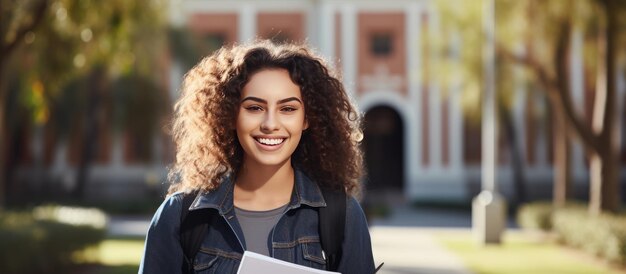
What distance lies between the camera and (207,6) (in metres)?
41.2

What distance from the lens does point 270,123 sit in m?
3.17

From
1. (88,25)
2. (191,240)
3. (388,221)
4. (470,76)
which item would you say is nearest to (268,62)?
(191,240)

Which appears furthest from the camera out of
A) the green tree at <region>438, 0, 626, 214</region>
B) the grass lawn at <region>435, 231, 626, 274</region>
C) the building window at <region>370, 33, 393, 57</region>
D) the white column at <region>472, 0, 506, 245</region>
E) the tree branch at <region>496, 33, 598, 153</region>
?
the building window at <region>370, 33, 393, 57</region>

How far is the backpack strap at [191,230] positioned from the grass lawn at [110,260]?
10.6m

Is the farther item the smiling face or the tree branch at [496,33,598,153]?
the tree branch at [496,33,598,153]

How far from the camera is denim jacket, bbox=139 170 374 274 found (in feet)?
9.97

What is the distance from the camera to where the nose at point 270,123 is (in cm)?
317

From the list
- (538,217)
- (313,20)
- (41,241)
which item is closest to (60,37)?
(41,241)

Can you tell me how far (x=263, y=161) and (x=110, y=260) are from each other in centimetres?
1304

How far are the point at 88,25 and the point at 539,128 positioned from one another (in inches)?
967

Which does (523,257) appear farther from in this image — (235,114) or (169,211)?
(169,211)

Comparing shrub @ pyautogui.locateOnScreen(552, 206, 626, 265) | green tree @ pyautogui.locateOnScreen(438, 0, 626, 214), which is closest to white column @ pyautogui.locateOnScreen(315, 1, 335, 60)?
green tree @ pyautogui.locateOnScreen(438, 0, 626, 214)

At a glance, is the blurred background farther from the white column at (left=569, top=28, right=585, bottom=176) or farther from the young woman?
the young woman

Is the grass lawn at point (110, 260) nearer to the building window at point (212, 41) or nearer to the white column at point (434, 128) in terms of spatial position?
the building window at point (212, 41)
